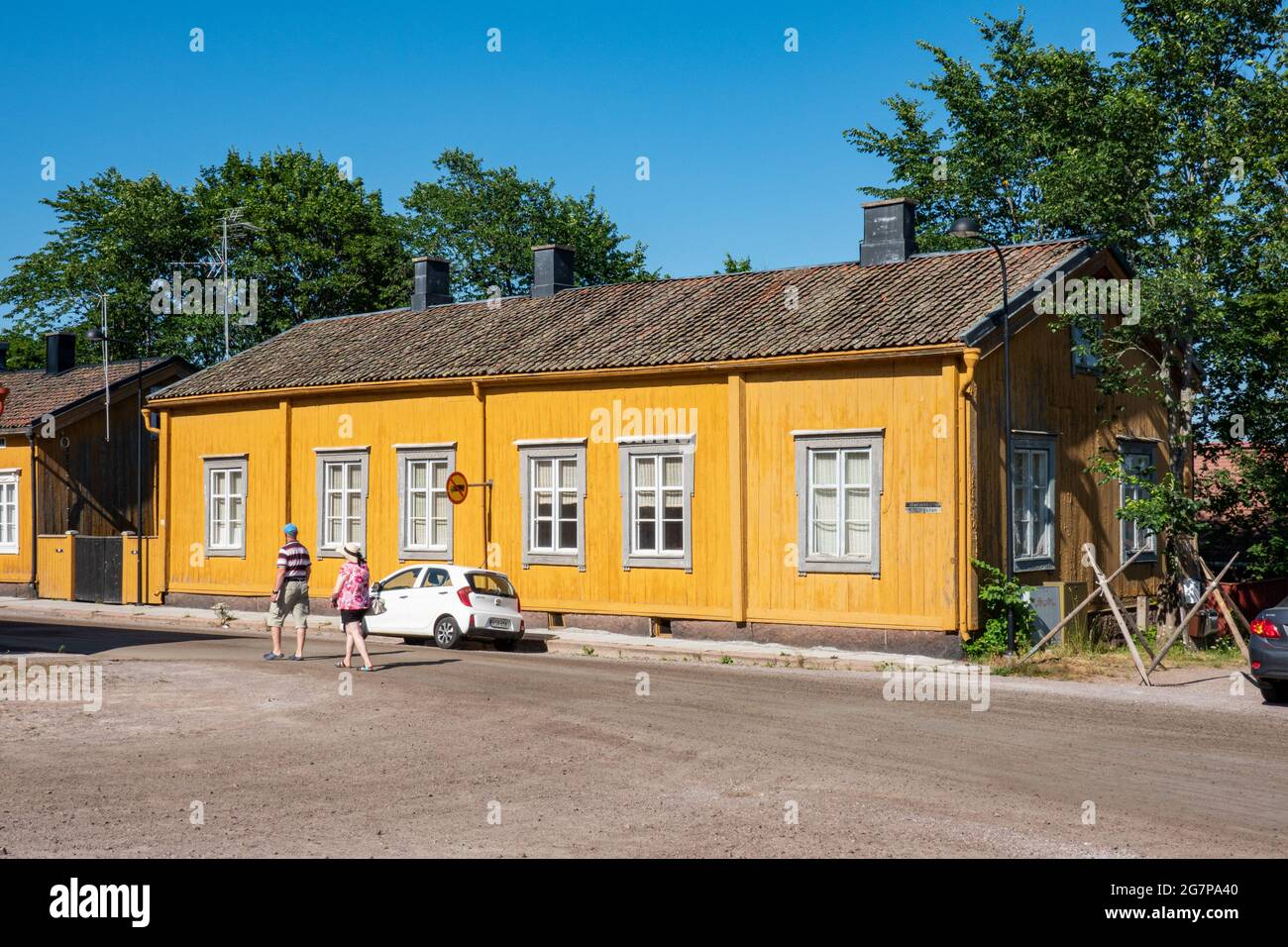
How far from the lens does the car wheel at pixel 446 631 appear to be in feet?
73.3

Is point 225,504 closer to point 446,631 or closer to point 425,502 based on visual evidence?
point 425,502

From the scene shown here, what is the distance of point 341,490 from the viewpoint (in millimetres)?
28859

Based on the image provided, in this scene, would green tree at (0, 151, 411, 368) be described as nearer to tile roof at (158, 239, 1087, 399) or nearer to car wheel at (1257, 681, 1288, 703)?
tile roof at (158, 239, 1087, 399)

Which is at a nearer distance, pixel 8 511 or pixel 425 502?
pixel 425 502

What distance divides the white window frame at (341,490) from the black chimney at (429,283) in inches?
236

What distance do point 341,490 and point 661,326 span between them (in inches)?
307

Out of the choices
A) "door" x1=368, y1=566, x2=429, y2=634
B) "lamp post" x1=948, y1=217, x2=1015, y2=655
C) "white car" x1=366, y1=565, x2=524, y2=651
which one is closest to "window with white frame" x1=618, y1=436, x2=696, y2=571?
"white car" x1=366, y1=565, x2=524, y2=651

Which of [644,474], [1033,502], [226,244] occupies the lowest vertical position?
[1033,502]

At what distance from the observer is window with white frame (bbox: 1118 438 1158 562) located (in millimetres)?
26141

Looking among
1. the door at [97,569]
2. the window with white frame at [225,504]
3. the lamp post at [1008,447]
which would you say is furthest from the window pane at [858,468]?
the door at [97,569]

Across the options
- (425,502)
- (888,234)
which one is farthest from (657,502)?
(888,234)

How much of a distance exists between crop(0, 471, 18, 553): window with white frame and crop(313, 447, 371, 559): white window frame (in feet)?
38.8
